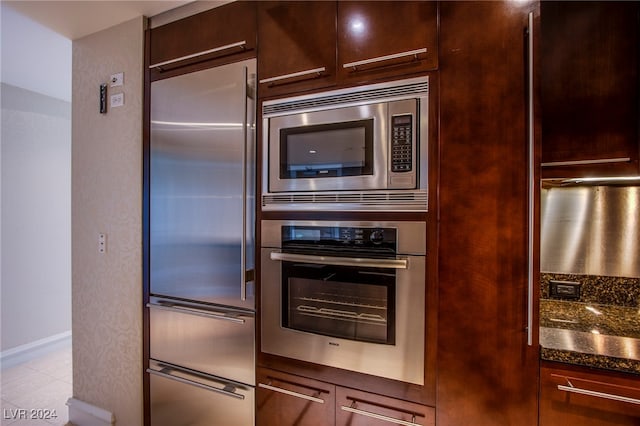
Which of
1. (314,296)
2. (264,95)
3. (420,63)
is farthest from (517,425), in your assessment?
(264,95)

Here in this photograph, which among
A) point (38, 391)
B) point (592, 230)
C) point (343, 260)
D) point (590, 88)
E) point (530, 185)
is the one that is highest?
point (590, 88)

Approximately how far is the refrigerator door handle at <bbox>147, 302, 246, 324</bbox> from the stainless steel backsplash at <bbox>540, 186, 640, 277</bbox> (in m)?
1.55

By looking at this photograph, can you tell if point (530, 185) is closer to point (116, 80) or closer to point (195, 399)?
point (195, 399)

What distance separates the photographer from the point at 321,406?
1398mm

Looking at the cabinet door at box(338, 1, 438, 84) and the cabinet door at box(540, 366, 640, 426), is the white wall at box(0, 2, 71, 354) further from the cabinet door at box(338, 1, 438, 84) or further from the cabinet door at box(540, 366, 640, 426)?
the cabinet door at box(540, 366, 640, 426)

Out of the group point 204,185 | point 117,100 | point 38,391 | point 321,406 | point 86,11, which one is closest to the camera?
point 321,406

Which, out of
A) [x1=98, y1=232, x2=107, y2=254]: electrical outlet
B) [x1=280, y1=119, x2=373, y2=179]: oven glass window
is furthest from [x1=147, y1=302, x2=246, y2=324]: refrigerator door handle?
[x1=280, y1=119, x2=373, y2=179]: oven glass window

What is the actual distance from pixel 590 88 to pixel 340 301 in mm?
1379

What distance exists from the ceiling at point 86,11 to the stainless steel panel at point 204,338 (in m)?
1.62

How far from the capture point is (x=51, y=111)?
3.27 m

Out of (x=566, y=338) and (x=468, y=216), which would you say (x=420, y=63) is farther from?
(x=566, y=338)

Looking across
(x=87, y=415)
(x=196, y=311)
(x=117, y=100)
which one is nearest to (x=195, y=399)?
(x=196, y=311)

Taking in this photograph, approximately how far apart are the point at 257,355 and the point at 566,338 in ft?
4.26

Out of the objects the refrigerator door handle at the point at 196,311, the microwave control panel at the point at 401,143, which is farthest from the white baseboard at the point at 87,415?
the microwave control panel at the point at 401,143
